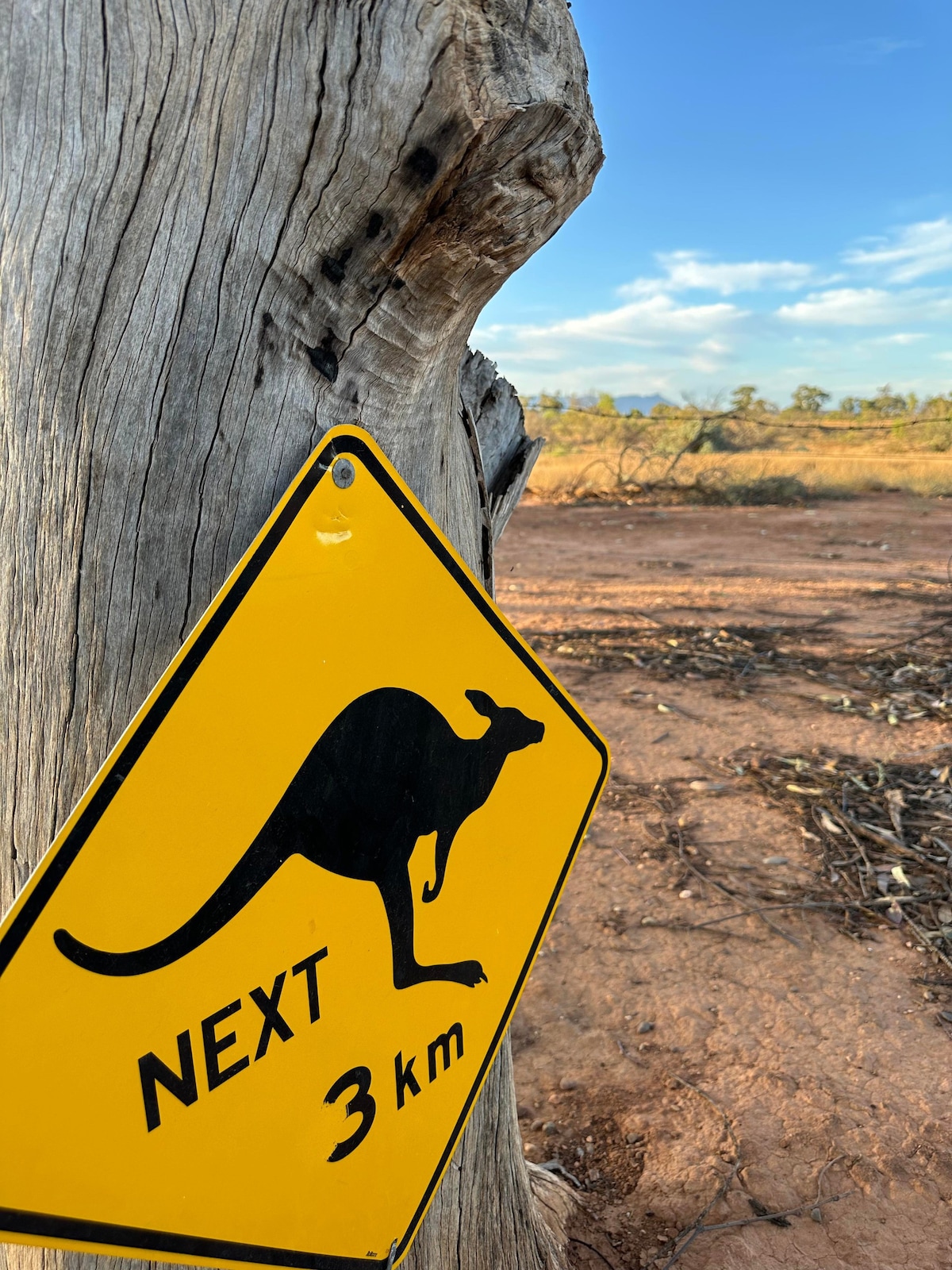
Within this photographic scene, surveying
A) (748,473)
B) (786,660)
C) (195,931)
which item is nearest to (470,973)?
(195,931)

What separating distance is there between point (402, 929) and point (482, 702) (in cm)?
30

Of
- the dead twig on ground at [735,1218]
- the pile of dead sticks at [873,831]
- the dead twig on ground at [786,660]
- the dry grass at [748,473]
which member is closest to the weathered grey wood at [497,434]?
the dead twig on ground at [735,1218]

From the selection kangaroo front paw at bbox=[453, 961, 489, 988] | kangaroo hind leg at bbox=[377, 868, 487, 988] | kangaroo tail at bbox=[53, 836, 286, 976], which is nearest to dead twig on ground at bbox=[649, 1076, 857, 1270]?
kangaroo front paw at bbox=[453, 961, 489, 988]

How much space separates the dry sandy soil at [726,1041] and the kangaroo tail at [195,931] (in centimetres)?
160

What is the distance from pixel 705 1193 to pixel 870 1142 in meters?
0.52

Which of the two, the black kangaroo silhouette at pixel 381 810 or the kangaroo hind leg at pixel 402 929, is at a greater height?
the black kangaroo silhouette at pixel 381 810

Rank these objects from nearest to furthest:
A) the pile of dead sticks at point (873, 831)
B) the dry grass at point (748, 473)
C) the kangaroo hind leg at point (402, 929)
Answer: the kangaroo hind leg at point (402, 929) → the pile of dead sticks at point (873, 831) → the dry grass at point (748, 473)

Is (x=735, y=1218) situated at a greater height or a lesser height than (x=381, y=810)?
lesser

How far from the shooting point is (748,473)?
1833 centimetres

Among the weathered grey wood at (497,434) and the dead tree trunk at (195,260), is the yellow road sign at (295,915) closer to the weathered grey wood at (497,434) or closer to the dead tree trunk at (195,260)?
the dead tree trunk at (195,260)

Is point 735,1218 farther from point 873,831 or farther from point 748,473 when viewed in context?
point 748,473

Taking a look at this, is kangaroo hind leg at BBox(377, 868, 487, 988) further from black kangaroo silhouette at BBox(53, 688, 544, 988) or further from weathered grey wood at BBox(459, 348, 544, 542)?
weathered grey wood at BBox(459, 348, 544, 542)

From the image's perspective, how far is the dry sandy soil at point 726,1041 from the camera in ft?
6.77

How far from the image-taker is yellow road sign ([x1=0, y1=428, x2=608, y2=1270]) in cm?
78
